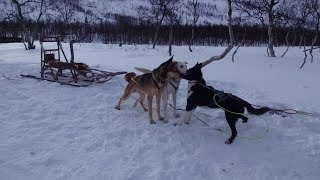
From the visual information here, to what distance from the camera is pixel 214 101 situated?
5234 millimetres

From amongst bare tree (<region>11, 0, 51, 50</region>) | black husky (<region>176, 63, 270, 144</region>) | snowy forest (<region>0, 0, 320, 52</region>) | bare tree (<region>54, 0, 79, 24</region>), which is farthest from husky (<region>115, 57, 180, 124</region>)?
bare tree (<region>54, 0, 79, 24</region>)

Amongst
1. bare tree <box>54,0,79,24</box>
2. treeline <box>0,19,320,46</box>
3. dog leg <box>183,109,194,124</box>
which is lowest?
dog leg <box>183,109,194,124</box>

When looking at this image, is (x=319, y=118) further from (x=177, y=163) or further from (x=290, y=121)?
(x=177, y=163)

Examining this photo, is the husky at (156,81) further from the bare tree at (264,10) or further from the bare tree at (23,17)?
the bare tree at (23,17)

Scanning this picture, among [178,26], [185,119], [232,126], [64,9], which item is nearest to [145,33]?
[178,26]

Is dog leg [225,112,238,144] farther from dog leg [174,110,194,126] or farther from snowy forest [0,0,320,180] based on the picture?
dog leg [174,110,194,126]

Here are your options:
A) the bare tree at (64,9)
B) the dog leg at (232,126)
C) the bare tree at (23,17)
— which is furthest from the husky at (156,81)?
the bare tree at (64,9)

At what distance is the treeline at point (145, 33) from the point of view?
32375mm

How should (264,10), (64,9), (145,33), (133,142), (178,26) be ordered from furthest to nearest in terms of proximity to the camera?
(145,33) → (178,26) → (64,9) → (264,10) → (133,142)

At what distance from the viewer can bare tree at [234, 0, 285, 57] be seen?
17.8 metres

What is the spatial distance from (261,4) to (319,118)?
13678mm

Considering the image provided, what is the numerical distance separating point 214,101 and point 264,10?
14.2 metres

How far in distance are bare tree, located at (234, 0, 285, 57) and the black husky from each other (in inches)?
519

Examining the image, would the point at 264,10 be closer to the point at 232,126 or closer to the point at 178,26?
Answer: the point at 232,126
